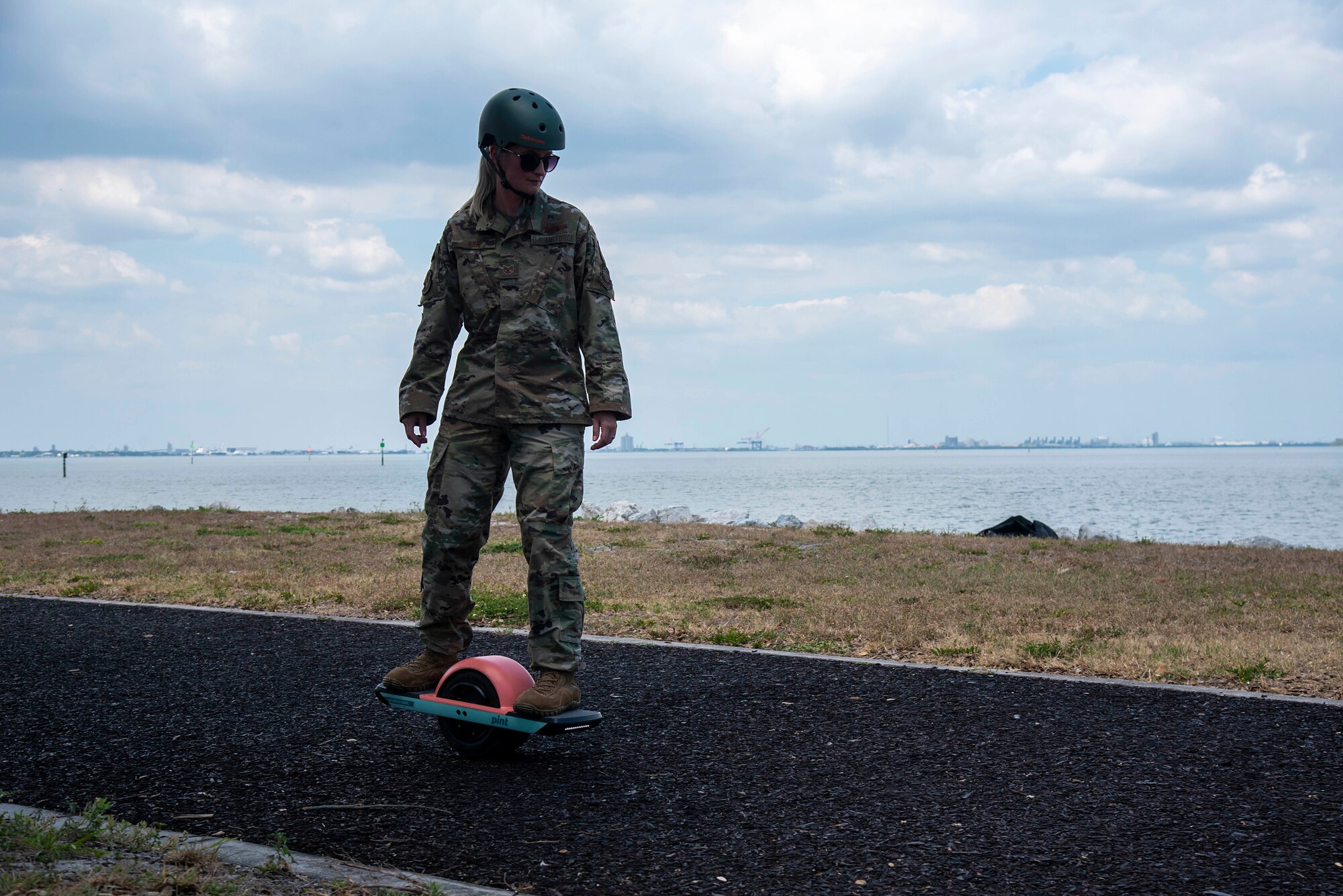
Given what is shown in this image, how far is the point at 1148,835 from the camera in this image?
3.10 metres

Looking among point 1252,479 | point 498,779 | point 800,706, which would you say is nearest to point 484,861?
point 498,779

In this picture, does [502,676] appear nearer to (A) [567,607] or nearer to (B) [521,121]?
(A) [567,607]

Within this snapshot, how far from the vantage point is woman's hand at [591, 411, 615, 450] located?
13.4ft

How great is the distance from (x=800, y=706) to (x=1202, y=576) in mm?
6699

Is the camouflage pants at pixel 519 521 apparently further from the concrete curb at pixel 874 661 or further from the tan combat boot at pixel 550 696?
the concrete curb at pixel 874 661

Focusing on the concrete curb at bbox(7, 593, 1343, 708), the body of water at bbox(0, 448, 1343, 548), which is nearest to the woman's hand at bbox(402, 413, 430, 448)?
the concrete curb at bbox(7, 593, 1343, 708)

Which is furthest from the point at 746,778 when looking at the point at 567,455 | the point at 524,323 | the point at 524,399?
the point at 524,323

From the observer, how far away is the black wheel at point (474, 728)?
3.96 meters

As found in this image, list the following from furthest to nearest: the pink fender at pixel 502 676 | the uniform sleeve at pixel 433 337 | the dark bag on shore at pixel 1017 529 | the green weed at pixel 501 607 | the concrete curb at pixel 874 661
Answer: the dark bag on shore at pixel 1017 529 < the green weed at pixel 501 607 < the concrete curb at pixel 874 661 < the uniform sleeve at pixel 433 337 < the pink fender at pixel 502 676

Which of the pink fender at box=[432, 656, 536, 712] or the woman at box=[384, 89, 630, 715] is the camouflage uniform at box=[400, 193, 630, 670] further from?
the pink fender at box=[432, 656, 536, 712]

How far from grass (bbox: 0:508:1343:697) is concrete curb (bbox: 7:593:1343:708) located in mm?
156

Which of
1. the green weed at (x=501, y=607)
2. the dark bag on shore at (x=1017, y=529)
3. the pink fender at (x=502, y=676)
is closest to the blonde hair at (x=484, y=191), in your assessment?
the pink fender at (x=502, y=676)

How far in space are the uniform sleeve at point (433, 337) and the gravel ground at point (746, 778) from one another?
136cm

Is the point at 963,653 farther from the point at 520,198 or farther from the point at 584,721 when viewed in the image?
the point at 520,198
